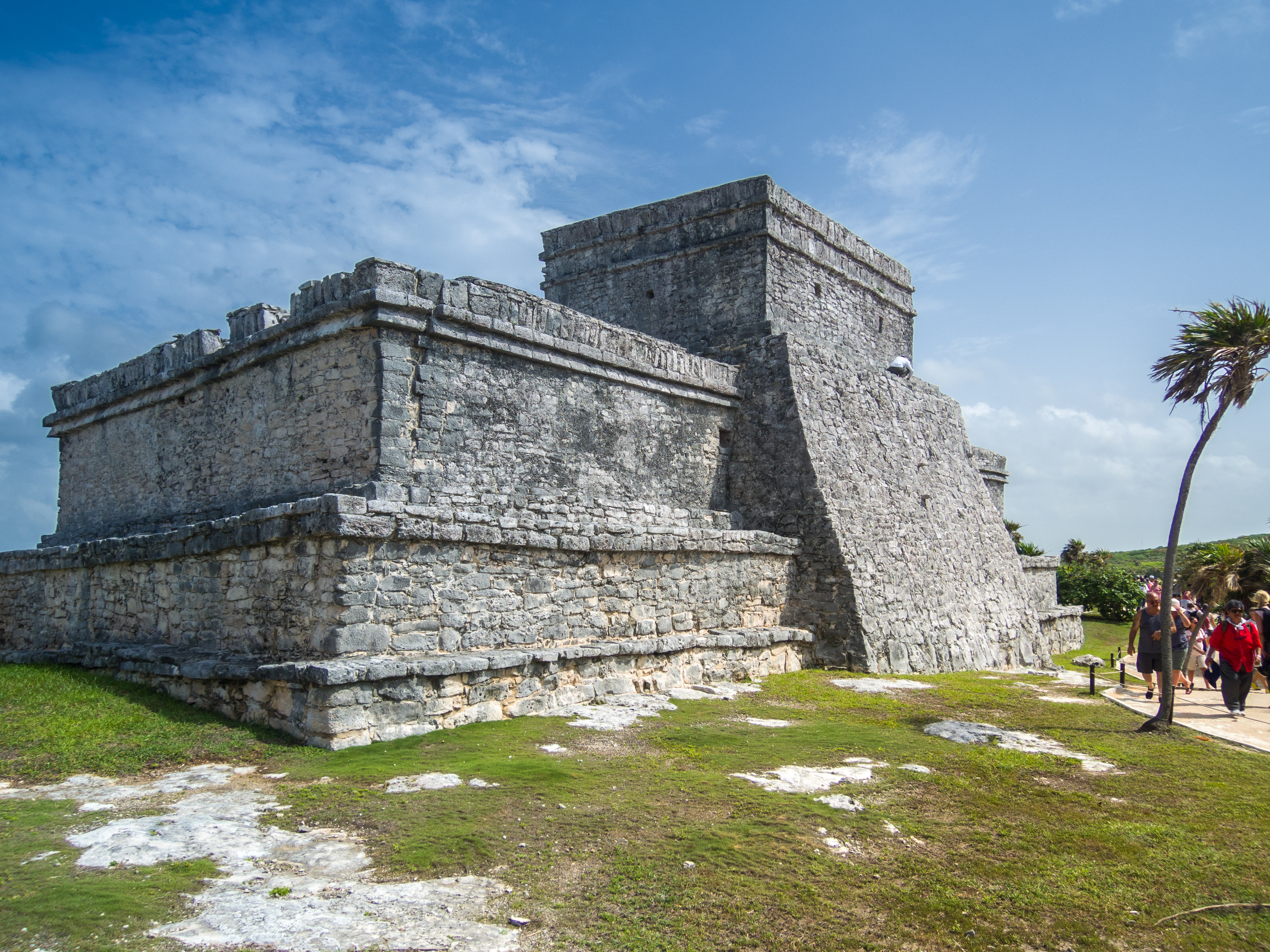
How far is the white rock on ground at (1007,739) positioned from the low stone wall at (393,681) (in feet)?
10.6

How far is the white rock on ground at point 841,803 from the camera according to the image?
18.5 feet

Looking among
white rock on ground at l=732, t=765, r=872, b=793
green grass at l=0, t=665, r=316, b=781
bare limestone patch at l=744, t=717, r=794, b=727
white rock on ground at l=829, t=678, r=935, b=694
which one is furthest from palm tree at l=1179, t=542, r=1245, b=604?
green grass at l=0, t=665, r=316, b=781

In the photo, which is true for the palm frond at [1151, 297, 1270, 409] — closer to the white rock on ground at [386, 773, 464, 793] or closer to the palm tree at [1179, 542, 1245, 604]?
the white rock on ground at [386, 773, 464, 793]

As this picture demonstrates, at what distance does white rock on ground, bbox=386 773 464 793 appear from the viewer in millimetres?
5840

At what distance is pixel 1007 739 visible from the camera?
780 centimetres

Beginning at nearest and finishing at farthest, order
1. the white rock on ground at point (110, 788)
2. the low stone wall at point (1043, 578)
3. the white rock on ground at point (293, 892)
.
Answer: the white rock on ground at point (293, 892) < the white rock on ground at point (110, 788) < the low stone wall at point (1043, 578)

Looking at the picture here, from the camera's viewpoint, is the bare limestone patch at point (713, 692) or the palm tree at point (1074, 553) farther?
the palm tree at point (1074, 553)

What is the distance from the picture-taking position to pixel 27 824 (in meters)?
5.04

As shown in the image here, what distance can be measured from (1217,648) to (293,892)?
9.85 metres

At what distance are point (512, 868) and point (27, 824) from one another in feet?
9.84

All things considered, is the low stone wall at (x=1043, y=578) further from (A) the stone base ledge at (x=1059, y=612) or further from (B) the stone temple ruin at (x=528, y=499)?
(B) the stone temple ruin at (x=528, y=499)

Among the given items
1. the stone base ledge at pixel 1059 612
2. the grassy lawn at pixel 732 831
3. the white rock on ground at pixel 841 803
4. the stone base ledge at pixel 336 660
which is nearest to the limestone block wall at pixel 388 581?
the stone base ledge at pixel 336 660

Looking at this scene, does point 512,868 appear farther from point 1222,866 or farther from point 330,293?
point 330,293

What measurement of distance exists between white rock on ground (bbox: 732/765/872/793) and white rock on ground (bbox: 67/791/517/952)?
2.45 m
